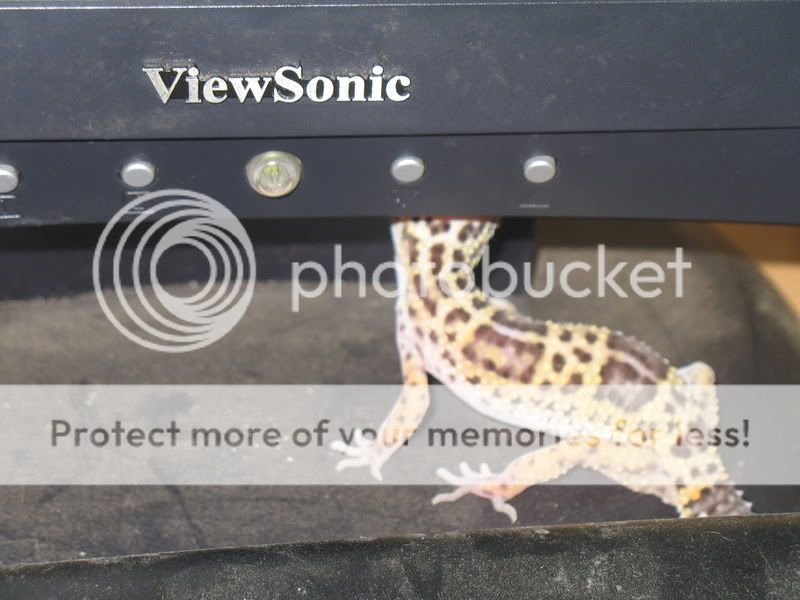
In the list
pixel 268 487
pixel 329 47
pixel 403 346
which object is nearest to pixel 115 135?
pixel 329 47

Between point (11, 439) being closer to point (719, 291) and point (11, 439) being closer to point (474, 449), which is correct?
point (474, 449)

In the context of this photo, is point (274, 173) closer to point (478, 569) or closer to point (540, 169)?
point (540, 169)

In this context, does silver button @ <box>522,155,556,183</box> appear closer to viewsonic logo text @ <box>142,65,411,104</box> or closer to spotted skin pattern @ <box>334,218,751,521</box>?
viewsonic logo text @ <box>142,65,411,104</box>

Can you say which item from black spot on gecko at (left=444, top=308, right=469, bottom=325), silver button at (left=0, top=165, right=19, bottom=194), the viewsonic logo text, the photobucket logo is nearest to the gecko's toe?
black spot on gecko at (left=444, top=308, right=469, bottom=325)

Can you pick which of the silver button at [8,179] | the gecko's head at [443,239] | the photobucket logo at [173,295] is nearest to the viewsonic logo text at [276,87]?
the silver button at [8,179]
